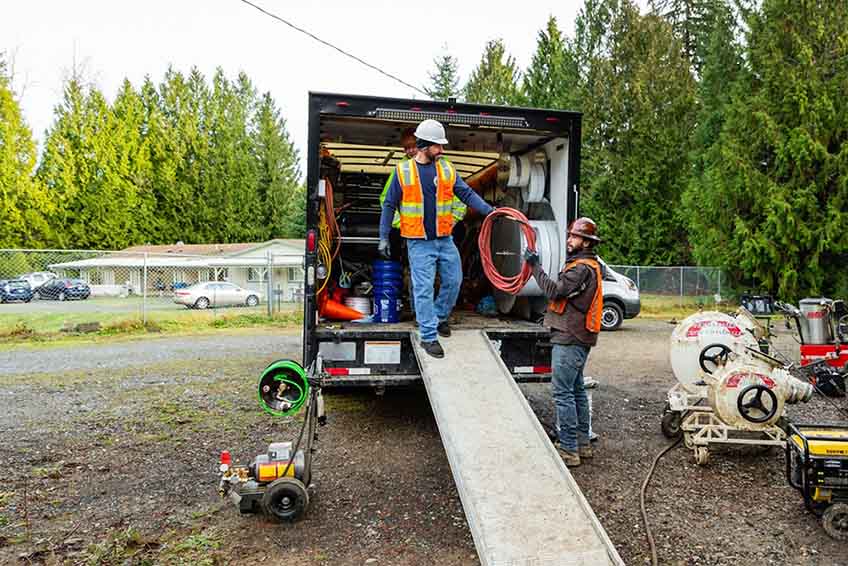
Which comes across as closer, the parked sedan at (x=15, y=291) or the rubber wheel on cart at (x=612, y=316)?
the rubber wheel on cart at (x=612, y=316)

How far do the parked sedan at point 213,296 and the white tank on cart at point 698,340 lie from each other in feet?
52.8

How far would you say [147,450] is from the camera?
17.7 ft

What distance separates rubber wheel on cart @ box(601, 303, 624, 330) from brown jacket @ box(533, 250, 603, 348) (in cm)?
1001

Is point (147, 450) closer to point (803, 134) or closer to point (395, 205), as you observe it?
point (395, 205)

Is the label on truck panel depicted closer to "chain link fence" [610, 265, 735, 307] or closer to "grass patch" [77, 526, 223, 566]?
"grass patch" [77, 526, 223, 566]

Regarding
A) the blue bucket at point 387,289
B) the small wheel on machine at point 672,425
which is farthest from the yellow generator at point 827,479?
the blue bucket at point 387,289

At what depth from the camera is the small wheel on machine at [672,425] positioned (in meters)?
5.61

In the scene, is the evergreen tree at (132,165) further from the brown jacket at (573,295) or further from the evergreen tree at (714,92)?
the brown jacket at (573,295)

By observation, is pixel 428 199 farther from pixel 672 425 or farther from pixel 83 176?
pixel 83 176

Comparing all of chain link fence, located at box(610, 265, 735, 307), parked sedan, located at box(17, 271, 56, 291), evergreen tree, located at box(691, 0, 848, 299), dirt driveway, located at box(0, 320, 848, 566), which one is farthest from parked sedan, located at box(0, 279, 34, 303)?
evergreen tree, located at box(691, 0, 848, 299)

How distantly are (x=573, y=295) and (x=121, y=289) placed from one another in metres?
23.0

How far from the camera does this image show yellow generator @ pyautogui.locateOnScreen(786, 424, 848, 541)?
3.68 m

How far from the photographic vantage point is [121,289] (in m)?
24.0

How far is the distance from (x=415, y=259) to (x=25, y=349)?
410 inches
